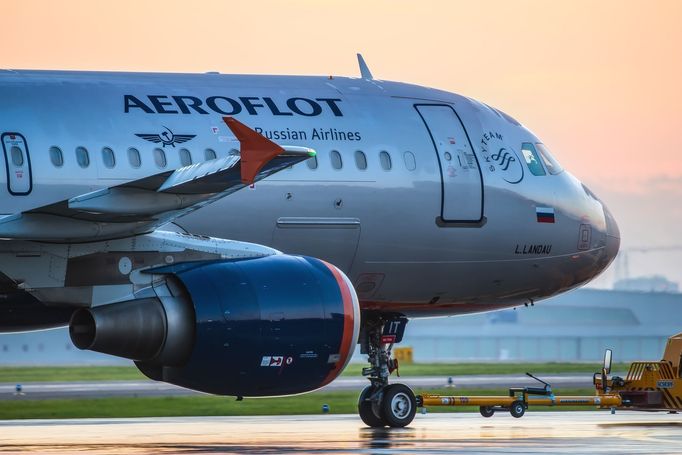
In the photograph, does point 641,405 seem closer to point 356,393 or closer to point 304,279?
point 304,279

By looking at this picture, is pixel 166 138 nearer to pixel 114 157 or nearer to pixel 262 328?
pixel 114 157

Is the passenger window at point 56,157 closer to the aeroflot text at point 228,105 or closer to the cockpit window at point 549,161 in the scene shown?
the aeroflot text at point 228,105

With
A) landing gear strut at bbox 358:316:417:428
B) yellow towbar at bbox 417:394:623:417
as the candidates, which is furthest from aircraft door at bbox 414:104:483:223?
yellow towbar at bbox 417:394:623:417

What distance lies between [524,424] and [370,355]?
3.49 metres

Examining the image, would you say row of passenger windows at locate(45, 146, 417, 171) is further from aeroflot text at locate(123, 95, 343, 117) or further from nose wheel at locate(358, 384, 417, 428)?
nose wheel at locate(358, 384, 417, 428)

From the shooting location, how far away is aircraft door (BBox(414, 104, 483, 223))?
75.7ft

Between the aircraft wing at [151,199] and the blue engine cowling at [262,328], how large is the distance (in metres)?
0.92

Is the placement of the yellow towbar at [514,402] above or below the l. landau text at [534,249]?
below

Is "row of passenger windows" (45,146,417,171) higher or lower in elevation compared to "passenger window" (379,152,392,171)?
lower

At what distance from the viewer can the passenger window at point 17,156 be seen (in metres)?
19.7

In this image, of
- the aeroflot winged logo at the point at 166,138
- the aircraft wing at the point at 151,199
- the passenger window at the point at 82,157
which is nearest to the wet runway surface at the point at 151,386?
the aeroflot winged logo at the point at 166,138

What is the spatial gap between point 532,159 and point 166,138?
624cm

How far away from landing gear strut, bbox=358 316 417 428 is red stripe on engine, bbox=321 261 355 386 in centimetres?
545

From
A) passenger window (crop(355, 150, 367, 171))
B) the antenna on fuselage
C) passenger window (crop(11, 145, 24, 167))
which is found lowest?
passenger window (crop(11, 145, 24, 167))
